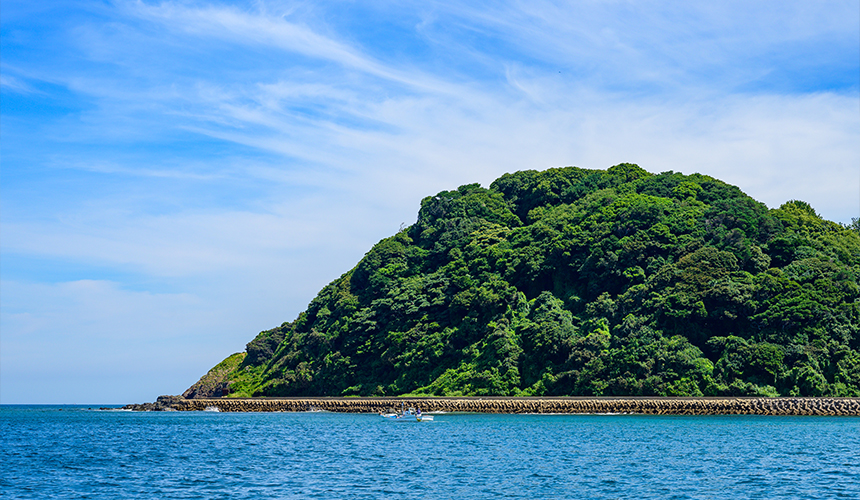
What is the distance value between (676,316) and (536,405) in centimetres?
1652

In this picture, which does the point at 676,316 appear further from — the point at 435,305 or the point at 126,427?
the point at 126,427

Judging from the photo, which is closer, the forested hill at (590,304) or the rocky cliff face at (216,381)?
the forested hill at (590,304)

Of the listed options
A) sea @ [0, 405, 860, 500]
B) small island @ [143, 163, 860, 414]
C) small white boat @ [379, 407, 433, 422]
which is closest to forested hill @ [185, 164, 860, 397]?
small island @ [143, 163, 860, 414]

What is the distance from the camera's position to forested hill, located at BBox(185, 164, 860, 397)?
6994cm

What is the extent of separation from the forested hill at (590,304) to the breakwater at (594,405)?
3623mm

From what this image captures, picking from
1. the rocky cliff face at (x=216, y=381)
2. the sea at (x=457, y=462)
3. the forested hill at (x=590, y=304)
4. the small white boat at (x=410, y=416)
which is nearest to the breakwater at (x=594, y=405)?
the forested hill at (x=590, y=304)

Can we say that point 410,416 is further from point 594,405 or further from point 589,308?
point 589,308

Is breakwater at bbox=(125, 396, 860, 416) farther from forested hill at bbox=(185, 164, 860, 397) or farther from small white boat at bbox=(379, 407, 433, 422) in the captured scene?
small white boat at bbox=(379, 407, 433, 422)

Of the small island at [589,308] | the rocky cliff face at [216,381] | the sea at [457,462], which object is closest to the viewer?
the sea at [457,462]

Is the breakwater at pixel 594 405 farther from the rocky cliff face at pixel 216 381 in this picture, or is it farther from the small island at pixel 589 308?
the rocky cliff face at pixel 216 381

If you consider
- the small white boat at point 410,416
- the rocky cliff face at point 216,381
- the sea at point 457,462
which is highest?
the rocky cliff face at point 216,381

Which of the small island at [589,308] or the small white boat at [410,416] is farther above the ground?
the small island at [589,308]

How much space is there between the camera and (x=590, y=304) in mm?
84312

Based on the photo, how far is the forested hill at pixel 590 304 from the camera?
6994 centimetres
